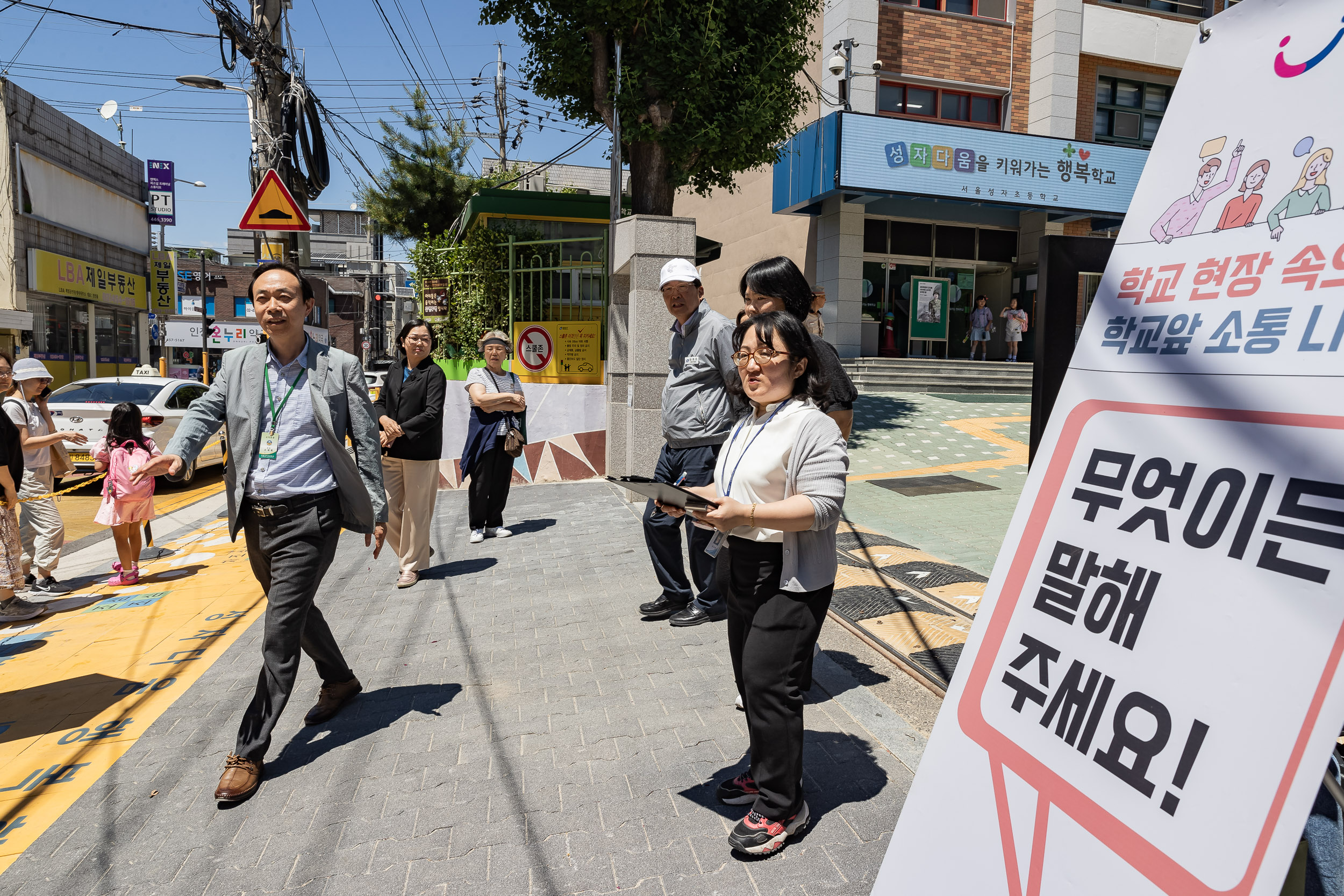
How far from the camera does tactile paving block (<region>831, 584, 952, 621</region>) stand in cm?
481

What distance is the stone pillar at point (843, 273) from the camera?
18.3 m

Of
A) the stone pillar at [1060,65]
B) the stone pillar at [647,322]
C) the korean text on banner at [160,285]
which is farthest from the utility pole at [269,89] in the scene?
the korean text on banner at [160,285]

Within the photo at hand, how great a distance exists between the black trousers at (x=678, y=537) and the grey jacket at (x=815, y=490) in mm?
1712

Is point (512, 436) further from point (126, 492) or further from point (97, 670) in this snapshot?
point (97, 670)

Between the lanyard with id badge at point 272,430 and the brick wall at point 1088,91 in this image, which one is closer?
the lanyard with id badge at point 272,430

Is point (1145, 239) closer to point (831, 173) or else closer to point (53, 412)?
point (53, 412)

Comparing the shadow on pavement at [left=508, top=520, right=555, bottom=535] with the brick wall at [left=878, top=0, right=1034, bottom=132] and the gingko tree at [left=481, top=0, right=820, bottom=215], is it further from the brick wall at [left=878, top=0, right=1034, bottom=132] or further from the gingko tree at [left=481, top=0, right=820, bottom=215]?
the brick wall at [left=878, top=0, right=1034, bottom=132]

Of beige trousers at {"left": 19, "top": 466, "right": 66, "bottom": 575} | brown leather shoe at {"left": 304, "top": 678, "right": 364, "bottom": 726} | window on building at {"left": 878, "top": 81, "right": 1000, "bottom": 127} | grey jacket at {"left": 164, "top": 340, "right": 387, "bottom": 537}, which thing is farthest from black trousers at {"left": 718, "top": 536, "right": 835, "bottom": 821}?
window on building at {"left": 878, "top": 81, "right": 1000, "bottom": 127}

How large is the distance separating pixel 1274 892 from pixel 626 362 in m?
8.59

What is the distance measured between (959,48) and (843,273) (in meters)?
5.85

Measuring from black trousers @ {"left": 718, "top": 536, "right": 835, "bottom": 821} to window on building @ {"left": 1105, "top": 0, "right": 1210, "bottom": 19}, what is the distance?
894 inches

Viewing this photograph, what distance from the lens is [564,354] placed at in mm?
10406

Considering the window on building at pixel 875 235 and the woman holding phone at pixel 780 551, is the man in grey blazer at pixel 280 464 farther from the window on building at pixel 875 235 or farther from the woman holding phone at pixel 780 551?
the window on building at pixel 875 235

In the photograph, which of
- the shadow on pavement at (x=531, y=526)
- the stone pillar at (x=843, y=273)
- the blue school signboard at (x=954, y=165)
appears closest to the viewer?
the shadow on pavement at (x=531, y=526)
